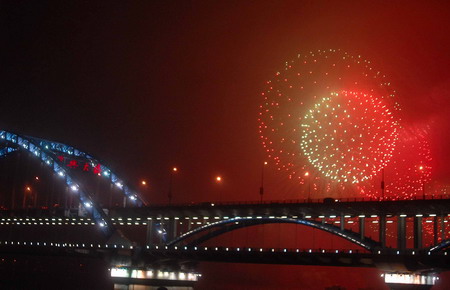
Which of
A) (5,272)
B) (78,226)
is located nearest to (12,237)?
(5,272)

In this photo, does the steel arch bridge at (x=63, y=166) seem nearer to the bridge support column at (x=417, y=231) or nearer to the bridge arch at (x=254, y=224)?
the bridge arch at (x=254, y=224)

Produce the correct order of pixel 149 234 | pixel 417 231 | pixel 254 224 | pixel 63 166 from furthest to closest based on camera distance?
pixel 63 166
pixel 149 234
pixel 254 224
pixel 417 231

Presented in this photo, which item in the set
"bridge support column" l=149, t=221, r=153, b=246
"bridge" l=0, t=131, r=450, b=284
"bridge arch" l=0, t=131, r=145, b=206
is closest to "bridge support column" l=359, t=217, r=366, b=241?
"bridge" l=0, t=131, r=450, b=284

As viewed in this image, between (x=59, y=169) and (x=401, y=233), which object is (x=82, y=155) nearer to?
(x=59, y=169)

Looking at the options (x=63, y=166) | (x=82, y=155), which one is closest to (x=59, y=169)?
(x=63, y=166)

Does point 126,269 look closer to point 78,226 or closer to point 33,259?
point 78,226

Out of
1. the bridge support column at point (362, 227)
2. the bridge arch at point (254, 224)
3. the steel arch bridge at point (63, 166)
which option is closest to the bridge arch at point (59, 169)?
the steel arch bridge at point (63, 166)
